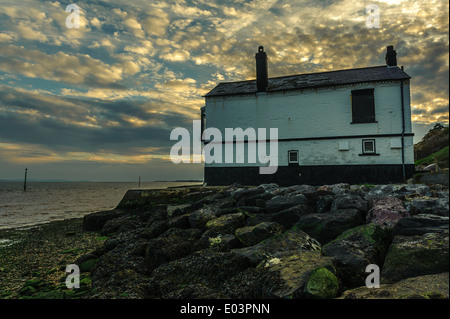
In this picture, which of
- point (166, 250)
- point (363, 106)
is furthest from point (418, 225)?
point (363, 106)

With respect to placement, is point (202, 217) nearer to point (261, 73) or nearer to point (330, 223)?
point (330, 223)

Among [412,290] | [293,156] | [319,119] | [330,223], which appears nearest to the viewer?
[412,290]

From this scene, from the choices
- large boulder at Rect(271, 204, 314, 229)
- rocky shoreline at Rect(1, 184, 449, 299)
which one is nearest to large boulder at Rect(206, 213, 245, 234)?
rocky shoreline at Rect(1, 184, 449, 299)

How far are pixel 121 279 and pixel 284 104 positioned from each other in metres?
16.7

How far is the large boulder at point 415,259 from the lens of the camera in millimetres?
3418

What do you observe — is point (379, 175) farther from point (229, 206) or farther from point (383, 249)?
point (383, 249)

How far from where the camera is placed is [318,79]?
63.3 ft

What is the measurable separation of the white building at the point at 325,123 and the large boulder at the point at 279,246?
13095mm

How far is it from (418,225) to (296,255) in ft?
7.18

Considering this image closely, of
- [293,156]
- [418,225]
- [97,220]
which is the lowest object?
[97,220]

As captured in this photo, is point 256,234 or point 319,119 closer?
point 256,234

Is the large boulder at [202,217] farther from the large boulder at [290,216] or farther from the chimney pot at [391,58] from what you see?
the chimney pot at [391,58]

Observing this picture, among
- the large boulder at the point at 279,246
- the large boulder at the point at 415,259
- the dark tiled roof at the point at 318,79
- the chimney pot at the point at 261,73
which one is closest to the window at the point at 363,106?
the dark tiled roof at the point at 318,79
